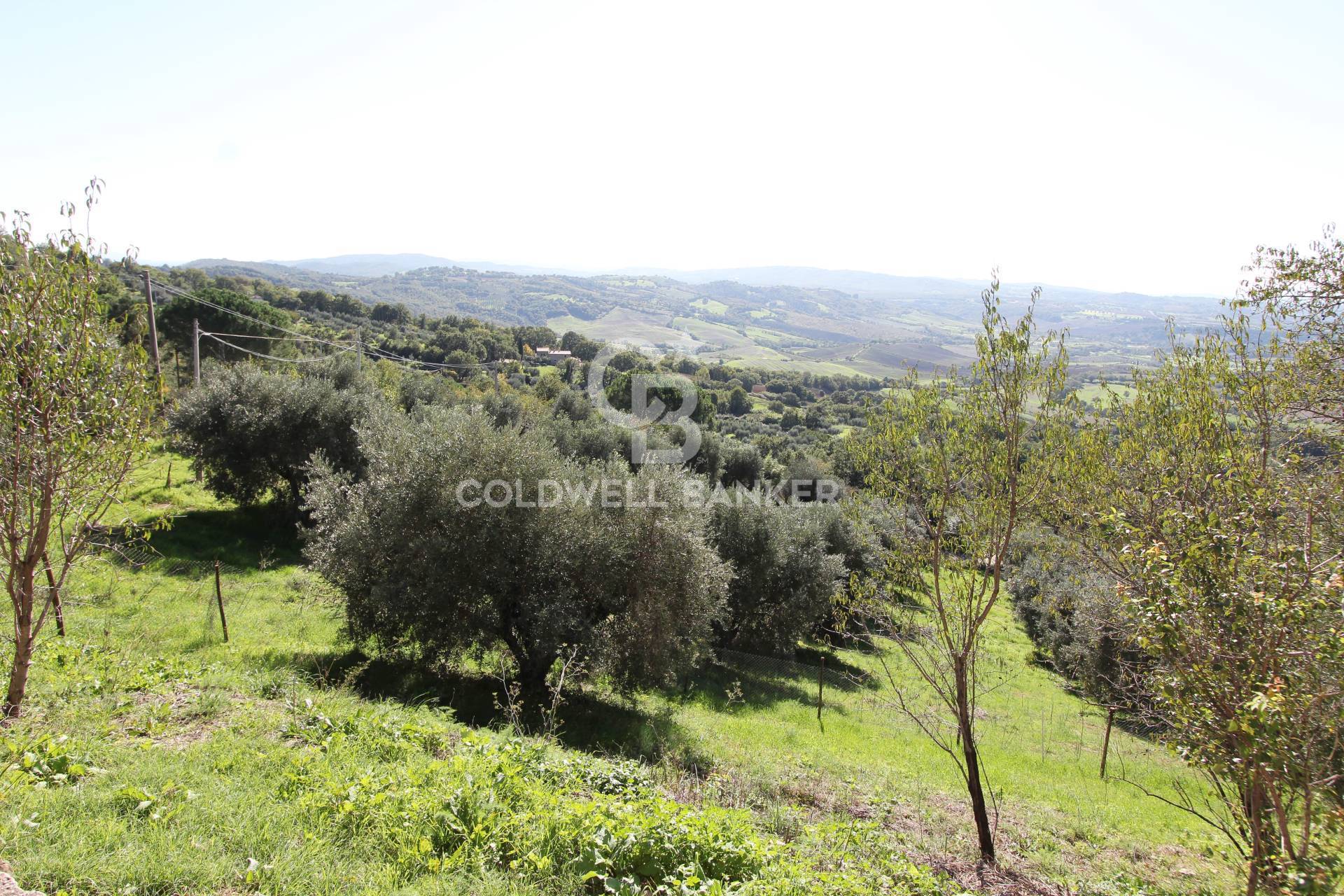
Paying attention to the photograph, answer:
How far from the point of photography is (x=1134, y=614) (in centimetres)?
575

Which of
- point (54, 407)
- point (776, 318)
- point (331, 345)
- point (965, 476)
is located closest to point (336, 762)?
point (54, 407)

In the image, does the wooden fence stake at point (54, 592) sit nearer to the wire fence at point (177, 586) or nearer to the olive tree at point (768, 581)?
the wire fence at point (177, 586)

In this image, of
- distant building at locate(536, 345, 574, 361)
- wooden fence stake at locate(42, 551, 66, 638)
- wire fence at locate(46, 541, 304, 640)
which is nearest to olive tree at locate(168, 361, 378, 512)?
wire fence at locate(46, 541, 304, 640)

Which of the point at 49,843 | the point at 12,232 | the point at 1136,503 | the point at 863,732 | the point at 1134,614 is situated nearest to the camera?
the point at 49,843

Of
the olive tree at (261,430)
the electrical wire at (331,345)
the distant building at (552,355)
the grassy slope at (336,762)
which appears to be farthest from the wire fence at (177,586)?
the distant building at (552,355)

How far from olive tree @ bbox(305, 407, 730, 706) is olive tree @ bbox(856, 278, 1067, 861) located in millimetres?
6002

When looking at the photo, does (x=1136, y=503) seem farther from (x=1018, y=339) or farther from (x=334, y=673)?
(x=334, y=673)

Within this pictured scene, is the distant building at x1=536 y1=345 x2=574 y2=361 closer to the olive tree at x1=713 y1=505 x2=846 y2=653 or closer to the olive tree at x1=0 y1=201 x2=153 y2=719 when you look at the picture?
the olive tree at x1=713 y1=505 x2=846 y2=653

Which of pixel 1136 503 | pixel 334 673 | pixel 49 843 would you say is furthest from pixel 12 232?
pixel 1136 503

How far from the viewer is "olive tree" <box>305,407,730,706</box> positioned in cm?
1345

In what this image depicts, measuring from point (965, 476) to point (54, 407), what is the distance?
10877 mm

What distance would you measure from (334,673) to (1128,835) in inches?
592

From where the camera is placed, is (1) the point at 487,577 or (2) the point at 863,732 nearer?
(1) the point at 487,577

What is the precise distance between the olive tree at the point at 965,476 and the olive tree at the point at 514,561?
6002mm
